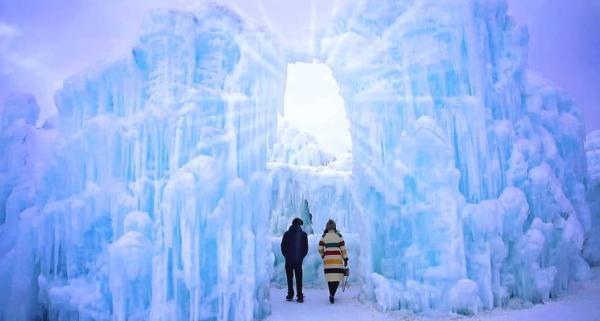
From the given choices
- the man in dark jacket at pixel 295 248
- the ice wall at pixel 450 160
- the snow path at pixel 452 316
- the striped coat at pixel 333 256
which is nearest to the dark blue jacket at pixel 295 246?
the man in dark jacket at pixel 295 248

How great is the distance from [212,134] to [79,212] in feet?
8.60

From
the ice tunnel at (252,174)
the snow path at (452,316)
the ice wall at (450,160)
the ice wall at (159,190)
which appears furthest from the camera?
the ice wall at (450,160)

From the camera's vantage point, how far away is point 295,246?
28.8ft

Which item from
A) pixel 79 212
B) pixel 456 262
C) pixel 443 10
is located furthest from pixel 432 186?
pixel 79 212

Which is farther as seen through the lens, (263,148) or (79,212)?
(263,148)

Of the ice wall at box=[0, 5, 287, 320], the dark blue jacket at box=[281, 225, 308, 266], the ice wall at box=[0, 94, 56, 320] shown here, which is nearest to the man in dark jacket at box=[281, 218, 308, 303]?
the dark blue jacket at box=[281, 225, 308, 266]

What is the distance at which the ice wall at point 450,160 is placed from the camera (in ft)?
26.8

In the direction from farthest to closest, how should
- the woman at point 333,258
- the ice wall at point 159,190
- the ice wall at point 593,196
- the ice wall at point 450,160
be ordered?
the ice wall at point 593,196
the woman at point 333,258
the ice wall at point 450,160
the ice wall at point 159,190

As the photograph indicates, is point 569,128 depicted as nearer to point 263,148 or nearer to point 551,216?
point 551,216

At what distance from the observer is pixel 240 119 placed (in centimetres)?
810

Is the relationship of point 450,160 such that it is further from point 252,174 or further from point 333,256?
point 252,174

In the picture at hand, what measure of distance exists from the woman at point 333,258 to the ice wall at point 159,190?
1327 millimetres

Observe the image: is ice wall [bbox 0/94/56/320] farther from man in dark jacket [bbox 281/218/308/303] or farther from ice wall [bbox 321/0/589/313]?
ice wall [bbox 321/0/589/313]

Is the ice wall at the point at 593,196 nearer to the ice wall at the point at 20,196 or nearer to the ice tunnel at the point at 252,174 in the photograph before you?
the ice tunnel at the point at 252,174
